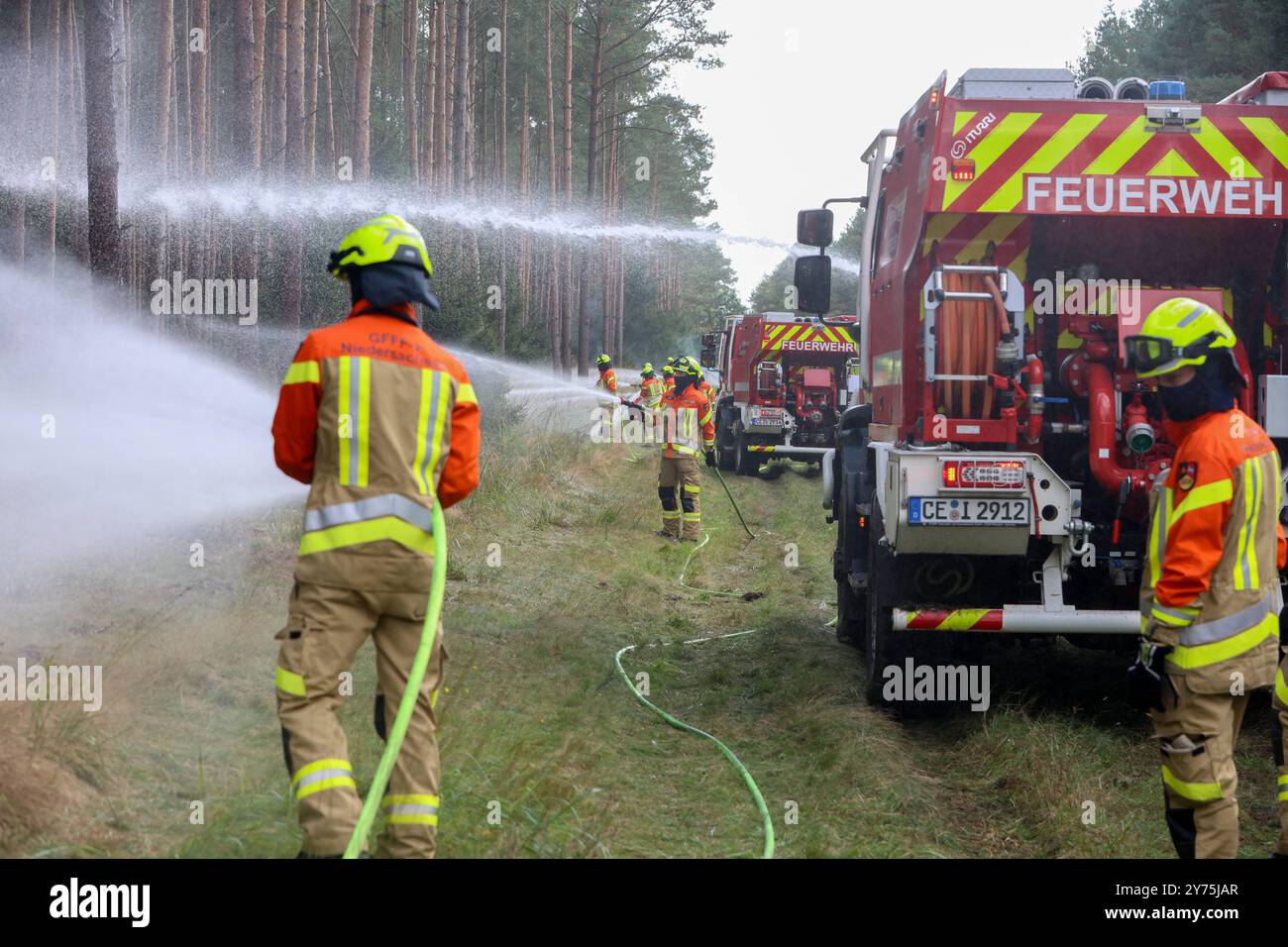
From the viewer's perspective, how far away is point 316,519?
154 inches

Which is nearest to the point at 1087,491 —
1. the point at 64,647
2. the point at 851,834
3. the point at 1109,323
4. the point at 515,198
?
the point at 1109,323

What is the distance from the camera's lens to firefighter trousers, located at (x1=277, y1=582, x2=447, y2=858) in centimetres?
372

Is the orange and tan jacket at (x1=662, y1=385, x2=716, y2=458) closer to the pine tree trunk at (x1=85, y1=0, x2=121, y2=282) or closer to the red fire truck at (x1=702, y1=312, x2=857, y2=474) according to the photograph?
the red fire truck at (x1=702, y1=312, x2=857, y2=474)

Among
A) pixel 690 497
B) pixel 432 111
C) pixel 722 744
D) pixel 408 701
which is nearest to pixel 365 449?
pixel 408 701

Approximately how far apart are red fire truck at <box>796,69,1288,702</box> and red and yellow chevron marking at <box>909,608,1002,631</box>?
1 cm

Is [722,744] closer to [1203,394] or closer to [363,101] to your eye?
[1203,394]

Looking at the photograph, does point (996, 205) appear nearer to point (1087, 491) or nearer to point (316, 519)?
point (1087, 491)

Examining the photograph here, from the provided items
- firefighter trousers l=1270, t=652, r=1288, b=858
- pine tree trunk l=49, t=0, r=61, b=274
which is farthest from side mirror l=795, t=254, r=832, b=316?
pine tree trunk l=49, t=0, r=61, b=274

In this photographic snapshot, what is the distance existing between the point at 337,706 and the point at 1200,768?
104 inches

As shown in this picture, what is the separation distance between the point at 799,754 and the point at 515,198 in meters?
37.6

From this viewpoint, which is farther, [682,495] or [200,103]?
[200,103]

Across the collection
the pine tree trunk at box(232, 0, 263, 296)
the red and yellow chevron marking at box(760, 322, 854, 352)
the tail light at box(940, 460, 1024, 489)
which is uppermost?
the pine tree trunk at box(232, 0, 263, 296)

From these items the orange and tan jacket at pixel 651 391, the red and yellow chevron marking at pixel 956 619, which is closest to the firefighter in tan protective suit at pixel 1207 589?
the red and yellow chevron marking at pixel 956 619

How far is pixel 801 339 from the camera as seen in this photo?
2123cm
